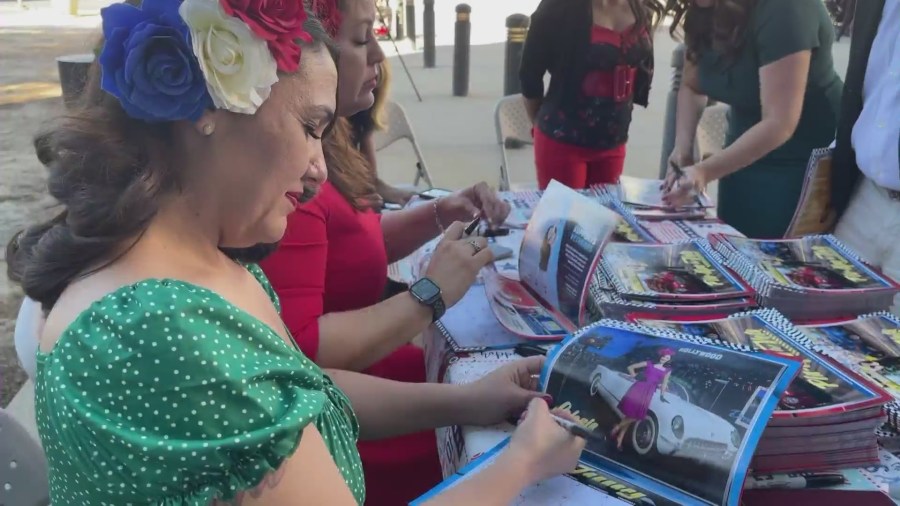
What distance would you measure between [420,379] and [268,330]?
1075mm

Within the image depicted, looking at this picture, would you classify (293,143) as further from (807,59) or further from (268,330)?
(807,59)

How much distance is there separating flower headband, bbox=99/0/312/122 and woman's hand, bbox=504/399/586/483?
61 cm

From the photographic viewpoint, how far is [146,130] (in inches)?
34.9

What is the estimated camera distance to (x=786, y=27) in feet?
7.36

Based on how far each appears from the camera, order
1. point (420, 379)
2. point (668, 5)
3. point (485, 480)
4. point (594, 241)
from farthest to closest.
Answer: point (668, 5), point (420, 379), point (594, 241), point (485, 480)

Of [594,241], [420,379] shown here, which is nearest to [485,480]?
[594,241]

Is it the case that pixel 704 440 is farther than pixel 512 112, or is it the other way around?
pixel 512 112

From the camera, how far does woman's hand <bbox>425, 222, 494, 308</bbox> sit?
159 cm

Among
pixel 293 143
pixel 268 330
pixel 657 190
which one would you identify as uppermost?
pixel 293 143

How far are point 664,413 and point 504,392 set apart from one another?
29 cm

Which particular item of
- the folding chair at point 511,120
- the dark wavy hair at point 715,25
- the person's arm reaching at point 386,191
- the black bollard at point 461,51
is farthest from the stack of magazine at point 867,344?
the black bollard at point 461,51

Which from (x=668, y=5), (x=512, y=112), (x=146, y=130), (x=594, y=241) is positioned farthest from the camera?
(x=512, y=112)

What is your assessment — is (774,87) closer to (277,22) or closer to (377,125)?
(377,125)

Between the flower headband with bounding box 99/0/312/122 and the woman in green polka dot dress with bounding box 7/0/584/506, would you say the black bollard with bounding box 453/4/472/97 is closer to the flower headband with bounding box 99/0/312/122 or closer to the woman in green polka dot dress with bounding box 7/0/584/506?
the woman in green polka dot dress with bounding box 7/0/584/506
